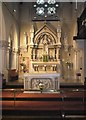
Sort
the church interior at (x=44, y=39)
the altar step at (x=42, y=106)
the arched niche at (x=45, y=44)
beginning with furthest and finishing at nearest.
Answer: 1. the arched niche at (x=45, y=44)
2. the church interior at (x=44, y=39)
3. the altar step at (x=42, y=106)

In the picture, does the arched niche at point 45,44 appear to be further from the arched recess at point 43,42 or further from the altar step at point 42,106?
the altar step at point 42,106

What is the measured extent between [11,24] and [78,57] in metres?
4.66

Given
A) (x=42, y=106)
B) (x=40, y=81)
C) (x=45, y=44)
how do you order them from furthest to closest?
(x=45, y=44) → (x=40, y=81) → (x=42, y=106)

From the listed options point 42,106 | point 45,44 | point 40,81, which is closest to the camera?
point 42,106

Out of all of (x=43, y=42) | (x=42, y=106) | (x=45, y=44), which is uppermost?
(x=43, y=42)

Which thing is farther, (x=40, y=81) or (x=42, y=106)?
(x=40, y=81)

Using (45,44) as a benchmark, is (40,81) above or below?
below

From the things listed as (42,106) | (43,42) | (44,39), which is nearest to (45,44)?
(43,42)

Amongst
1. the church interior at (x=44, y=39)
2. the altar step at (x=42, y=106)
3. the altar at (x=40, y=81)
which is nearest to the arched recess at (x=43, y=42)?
the church interior at (x=44, y=39)

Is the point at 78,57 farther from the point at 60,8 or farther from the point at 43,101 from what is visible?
the point at 43,101

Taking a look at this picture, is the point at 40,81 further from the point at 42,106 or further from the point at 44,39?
the point at 44,39

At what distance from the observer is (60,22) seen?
1877 cm

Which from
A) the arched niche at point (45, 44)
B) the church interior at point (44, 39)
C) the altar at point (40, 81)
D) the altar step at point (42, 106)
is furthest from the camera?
the arched niche at point (45, 44)
